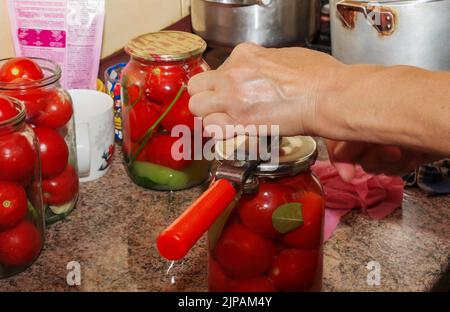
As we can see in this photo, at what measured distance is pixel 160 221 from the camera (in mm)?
936

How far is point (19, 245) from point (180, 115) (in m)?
0.28

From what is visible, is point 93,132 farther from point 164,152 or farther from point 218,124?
point 218,124

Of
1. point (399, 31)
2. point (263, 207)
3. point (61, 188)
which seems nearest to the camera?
point (263, 207)

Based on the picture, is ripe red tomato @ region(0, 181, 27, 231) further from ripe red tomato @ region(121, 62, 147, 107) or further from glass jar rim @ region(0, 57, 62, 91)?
ripe red tomato @ region(121, 62, 147, 107)

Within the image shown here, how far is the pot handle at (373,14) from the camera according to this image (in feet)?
3.58

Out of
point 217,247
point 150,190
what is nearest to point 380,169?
point 217,247

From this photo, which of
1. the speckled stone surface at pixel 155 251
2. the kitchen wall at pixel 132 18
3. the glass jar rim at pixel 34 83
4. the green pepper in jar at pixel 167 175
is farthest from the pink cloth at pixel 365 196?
the kitchen wall at pixel 132 18

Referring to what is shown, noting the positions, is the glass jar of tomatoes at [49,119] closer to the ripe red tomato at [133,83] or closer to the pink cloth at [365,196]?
the ripe red tomato at [133,83]

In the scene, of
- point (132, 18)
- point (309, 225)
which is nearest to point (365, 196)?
point (309, 225)

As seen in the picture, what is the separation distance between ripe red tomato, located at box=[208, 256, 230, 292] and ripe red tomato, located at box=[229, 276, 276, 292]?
0.7 inches

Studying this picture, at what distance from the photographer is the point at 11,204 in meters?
0.78

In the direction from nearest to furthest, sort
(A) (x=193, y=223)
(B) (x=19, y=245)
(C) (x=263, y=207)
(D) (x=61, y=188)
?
(A) (x=193, y=223), (C) (x=263, y=207), (B) (x=19, y=245), (D) (x=61, y=188)

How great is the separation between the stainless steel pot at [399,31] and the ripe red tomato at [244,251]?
0.53 metres

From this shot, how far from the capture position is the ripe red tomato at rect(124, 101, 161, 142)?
0.97m
